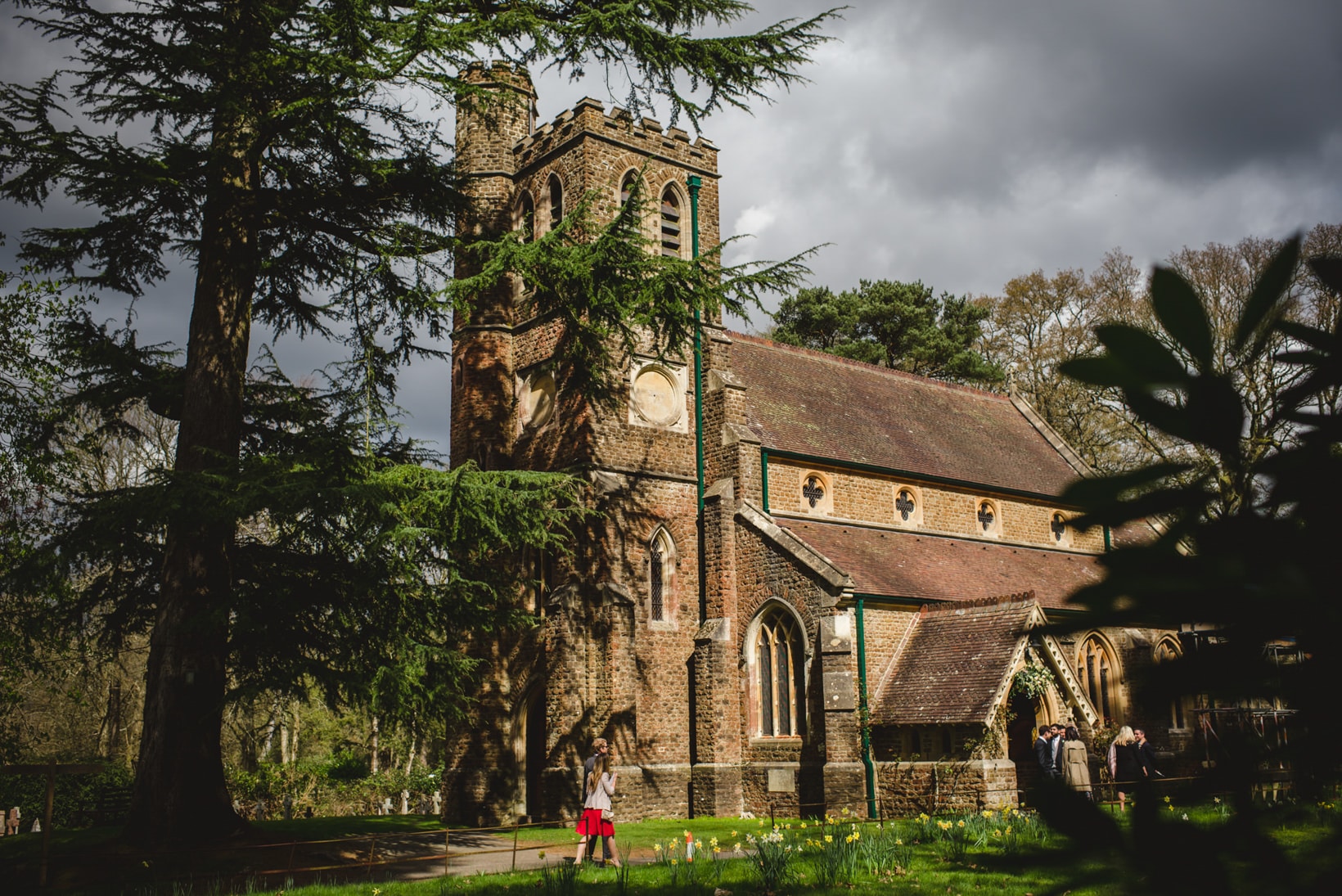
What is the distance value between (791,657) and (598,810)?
794cm

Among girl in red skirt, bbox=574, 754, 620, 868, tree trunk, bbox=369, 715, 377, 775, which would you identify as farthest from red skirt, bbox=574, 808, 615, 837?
tree trunk, bbox=369, 715, 377, 775

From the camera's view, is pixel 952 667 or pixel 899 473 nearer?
pixel 952 667

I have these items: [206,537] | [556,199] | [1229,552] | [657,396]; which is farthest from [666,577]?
[1229,552]

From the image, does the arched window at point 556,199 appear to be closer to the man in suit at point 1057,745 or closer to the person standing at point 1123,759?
the man in suit at point 1057,745

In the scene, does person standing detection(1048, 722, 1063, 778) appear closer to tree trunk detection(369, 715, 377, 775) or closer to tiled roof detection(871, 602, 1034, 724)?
tiled roof detection(871, 602, 1034, 724)

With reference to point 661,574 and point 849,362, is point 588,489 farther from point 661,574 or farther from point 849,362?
point 849,362

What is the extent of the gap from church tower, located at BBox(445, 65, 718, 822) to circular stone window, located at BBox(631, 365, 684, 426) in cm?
3

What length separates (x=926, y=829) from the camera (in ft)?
38.8

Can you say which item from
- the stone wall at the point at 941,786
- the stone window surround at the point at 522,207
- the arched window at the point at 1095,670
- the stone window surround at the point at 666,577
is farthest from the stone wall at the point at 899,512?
the stone window surround at the point at 522,207

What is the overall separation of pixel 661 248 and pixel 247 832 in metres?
14.5

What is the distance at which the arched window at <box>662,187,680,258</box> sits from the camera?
23.2 meters

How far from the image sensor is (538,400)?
22703mm

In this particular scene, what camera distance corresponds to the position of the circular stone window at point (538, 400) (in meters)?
22.2

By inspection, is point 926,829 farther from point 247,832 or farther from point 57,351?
point 57,351
